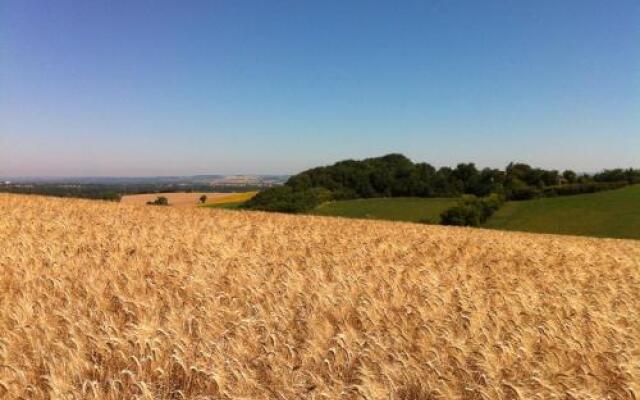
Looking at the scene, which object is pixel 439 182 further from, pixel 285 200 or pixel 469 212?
pixel 285 200

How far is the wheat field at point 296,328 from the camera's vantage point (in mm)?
A: 3354

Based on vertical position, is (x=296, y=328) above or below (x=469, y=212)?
above

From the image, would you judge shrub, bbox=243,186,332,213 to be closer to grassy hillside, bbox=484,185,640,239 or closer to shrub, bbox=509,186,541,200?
grassy hillside, bbox=484,185,640,239

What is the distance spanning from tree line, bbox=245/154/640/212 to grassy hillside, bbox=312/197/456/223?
4.10 meters

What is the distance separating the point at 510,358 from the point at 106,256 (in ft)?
19.5

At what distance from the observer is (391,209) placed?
7162cm

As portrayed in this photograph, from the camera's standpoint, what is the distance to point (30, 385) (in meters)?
3.15

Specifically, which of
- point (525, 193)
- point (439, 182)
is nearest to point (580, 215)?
point (525, 193)

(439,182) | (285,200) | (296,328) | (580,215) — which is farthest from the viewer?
(439,182)

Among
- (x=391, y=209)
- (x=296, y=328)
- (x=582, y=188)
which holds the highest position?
(x=296, y=328)

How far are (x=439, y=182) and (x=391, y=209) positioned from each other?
2108 centimetres

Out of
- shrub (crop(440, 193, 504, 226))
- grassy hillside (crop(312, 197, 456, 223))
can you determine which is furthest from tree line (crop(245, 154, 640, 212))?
shrub (crop(440, 193, 504, 226))

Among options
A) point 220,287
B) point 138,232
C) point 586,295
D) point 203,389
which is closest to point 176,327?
point 203,389

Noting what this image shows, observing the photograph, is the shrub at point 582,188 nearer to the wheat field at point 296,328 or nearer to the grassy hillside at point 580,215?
the grassy hillside at point 580,215
